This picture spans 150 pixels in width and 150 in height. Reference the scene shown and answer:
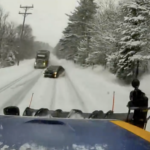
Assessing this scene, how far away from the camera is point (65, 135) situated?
2467mm

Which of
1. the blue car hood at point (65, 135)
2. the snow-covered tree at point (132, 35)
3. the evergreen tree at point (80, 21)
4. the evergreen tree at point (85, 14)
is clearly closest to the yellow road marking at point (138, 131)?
the blue car hood at point (65, 135)

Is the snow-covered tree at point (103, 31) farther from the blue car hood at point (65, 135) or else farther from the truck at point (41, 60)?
the blue car hood at point (65, 135)

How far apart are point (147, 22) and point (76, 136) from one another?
1497 cm

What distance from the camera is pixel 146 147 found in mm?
2254

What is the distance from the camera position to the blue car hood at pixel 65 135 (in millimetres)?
2213

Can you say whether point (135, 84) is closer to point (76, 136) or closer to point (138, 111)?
point (138, 111)

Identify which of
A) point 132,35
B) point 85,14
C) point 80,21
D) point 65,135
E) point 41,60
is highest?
point 85,14

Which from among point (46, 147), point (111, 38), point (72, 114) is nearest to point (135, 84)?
point (72, 114)

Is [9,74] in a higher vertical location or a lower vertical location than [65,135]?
lower

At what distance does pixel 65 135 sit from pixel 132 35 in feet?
51.4

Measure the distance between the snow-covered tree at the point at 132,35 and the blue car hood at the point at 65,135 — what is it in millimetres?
13911

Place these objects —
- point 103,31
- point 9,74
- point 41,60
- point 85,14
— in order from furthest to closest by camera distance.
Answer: point 85,14
point 41,60
point 103,31
point 9,74

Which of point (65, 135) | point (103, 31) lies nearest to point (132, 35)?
point (103, 31)

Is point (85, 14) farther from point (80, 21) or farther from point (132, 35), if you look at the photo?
point (132, 35)
